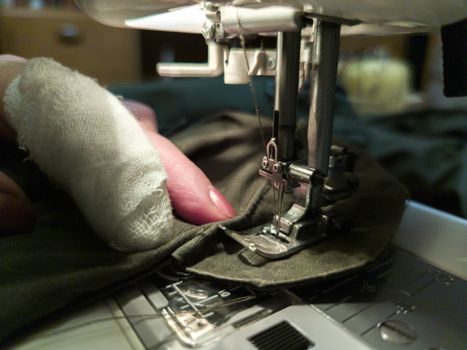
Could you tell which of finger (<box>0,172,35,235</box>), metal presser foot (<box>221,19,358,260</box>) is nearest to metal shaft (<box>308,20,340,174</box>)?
metal presser foot (<box>221,19,358,260</box>)

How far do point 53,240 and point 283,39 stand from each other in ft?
1.04

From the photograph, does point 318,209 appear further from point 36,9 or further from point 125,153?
point 36,9

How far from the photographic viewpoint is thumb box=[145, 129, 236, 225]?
49 centimetres

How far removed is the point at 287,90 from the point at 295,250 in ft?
0.56

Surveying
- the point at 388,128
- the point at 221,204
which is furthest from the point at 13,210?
the point at 388,128

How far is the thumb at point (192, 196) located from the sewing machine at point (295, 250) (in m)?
0.04

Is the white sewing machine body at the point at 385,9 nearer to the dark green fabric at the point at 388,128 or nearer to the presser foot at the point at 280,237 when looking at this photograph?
the presser foot at the point at 280,237

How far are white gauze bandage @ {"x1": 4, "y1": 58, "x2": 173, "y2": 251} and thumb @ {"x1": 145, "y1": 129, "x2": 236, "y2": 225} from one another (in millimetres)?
37

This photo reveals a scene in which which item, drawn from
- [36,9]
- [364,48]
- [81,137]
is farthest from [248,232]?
[364,48]

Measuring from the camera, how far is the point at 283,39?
438 mm

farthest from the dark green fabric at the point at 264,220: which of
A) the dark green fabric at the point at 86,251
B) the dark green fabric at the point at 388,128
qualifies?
the dark green fabric at the point at 388,128

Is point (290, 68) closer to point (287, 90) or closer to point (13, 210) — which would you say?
point (287, 90)

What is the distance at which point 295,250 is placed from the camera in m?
0.46

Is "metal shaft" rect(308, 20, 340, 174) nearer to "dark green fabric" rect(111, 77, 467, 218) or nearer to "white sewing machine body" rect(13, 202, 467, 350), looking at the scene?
"white sewing machine body" rect(13, 202, 467, 350)
